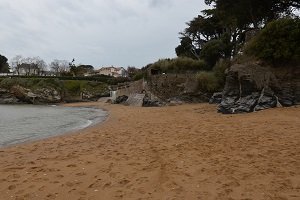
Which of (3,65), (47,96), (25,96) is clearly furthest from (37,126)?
(3,65)

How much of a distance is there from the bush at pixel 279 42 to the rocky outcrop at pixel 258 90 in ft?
3.17

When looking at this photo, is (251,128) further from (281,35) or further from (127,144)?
(281,35)

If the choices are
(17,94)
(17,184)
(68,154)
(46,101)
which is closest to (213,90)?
(68,154)

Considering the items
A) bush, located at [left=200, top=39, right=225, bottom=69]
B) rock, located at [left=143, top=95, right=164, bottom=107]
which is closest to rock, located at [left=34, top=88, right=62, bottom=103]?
rock, located at [left=143, top=95, right=164, bottom=107]

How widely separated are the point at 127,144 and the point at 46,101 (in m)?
56.9

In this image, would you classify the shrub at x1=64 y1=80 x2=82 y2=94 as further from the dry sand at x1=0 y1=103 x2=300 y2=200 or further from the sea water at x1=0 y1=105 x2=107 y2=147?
the dry sand at x1=0 y1=103 x2=300 y2=200

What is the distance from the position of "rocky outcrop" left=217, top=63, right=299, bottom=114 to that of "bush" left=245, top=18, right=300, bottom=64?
3.17 feet

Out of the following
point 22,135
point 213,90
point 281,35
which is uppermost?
point 281,35

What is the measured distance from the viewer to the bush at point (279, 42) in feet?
66.5

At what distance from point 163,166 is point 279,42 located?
15.5 metres

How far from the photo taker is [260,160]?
8406 millimetres

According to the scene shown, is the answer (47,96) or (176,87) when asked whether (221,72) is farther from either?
(47,96)

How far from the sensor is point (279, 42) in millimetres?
20609

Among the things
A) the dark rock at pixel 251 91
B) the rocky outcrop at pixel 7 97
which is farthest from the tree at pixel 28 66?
the dark rock at pixel 251 91
